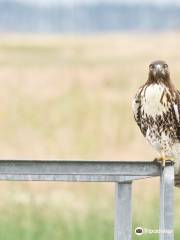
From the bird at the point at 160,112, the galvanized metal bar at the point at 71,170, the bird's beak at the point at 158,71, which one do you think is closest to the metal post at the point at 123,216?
the galvanized metal bar at the point at 71,170

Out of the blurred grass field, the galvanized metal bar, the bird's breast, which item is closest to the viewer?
the galvanized metal bar

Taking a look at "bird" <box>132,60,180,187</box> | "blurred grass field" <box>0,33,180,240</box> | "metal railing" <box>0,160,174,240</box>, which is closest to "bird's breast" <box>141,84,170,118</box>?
"bird" <box>132,60,180,187</box>

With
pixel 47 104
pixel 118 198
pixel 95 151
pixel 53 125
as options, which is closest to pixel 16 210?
pixel 118 198

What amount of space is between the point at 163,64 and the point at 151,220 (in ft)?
12.1

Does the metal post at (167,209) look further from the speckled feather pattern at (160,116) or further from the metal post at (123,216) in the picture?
the speckled feather pattern at (160,116)

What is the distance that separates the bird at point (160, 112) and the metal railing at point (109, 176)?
2.10 metres

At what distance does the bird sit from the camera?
8734 millimetres

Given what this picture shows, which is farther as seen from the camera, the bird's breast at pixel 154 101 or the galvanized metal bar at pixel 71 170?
the bird's breast at pixel 154 101

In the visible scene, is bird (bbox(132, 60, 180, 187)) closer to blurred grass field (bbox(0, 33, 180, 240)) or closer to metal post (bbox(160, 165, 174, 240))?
metal post (bbox(160, 165, 174, 240))

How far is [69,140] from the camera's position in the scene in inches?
994

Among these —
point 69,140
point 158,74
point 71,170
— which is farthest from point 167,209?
point 69,140

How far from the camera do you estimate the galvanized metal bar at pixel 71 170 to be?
6.43 metres

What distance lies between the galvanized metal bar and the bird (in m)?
2.11

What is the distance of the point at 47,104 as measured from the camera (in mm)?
30688
